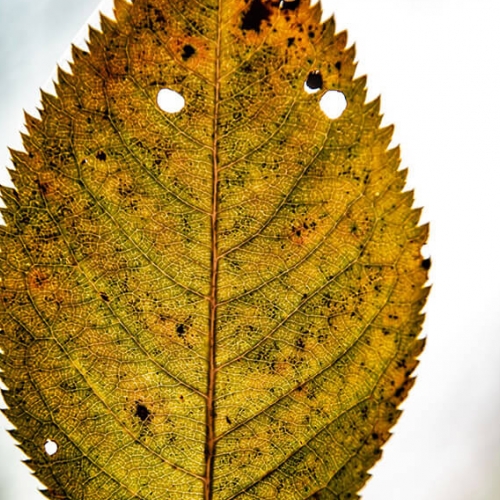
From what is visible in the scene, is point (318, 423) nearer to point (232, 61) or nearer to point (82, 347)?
point (82, 347)

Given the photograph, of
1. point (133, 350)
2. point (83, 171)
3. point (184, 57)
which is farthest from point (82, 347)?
point (184, 57)

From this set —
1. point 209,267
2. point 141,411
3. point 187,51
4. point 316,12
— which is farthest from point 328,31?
point 141,411

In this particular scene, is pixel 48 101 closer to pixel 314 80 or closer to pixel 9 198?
pixel 9 198

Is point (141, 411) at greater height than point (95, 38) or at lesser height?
lesser

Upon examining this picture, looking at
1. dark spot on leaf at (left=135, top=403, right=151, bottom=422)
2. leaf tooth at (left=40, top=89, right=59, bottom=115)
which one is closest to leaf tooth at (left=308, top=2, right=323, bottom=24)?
leaf tooth at (left=40, top=89, right=59, bottom=115)

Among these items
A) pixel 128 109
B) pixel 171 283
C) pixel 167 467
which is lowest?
pixel 167 467
